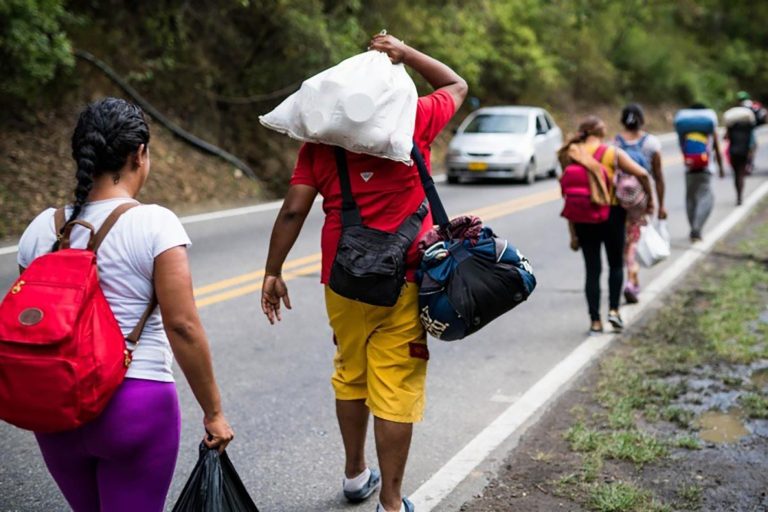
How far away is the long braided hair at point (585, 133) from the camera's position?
7220 mm

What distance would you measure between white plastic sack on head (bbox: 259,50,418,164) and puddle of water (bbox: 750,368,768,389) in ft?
12.3

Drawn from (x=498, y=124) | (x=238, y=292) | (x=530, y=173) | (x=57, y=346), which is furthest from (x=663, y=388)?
(x=498, y=124)

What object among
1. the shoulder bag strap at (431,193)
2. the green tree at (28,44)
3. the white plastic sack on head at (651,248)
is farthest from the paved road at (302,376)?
the green tree at (28,44)

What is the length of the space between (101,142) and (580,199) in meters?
4.93

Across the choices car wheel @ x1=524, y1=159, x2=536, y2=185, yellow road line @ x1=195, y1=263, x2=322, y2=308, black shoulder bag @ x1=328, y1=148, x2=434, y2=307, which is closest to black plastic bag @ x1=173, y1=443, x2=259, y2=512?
black shoulder bag @ x1=328, y1=148, x2=434, y2=307

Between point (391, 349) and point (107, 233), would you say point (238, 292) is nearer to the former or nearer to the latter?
point (391, 349)

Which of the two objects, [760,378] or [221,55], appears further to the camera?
[221,55]

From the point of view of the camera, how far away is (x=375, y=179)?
11.8 feet

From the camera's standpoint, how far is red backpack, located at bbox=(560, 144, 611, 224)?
275 inches

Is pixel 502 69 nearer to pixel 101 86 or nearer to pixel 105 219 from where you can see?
pixel 101 86

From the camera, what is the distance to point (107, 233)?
2.59m

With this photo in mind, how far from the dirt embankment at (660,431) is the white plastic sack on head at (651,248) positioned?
48 centimetres

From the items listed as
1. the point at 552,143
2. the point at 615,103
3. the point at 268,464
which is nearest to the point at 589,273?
the point at 268,464

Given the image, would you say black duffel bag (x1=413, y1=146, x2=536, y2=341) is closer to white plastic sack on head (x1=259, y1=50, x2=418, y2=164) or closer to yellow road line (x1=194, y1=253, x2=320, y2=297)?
white plastic sack on head (x1=259, y1=50, x2=418, y2=164)
